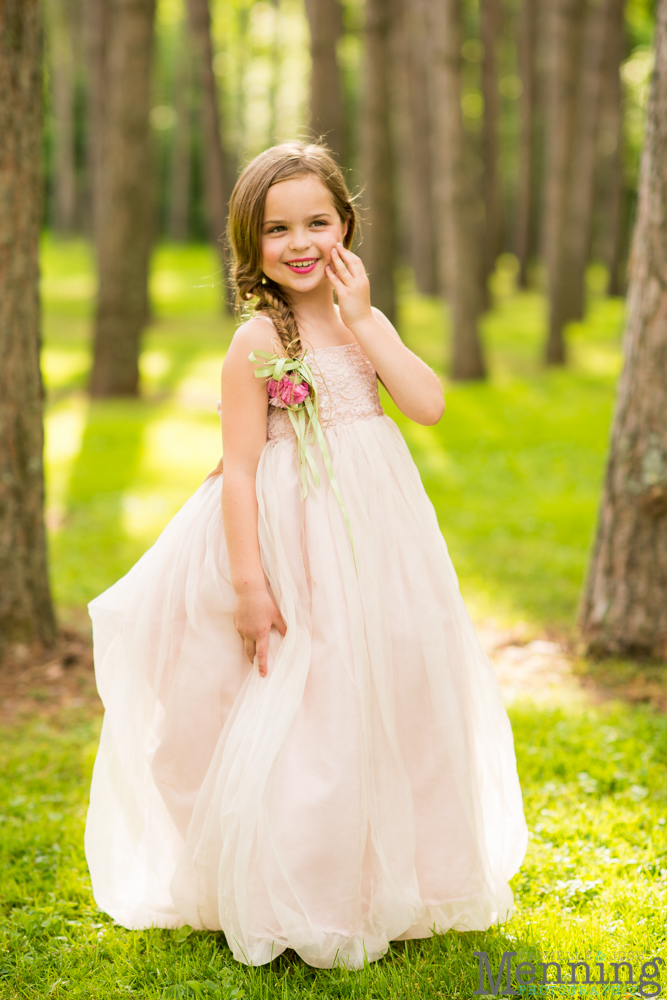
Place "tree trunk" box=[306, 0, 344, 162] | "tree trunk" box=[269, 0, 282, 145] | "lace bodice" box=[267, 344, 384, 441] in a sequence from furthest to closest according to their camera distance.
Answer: "tree trunk" box=[269, 0, 282, 145] < "tree trunk" box=[306, 0, 344, 162] < "lace bodice" box=[267, 344, 384, 441]

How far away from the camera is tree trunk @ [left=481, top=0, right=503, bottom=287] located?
1695 centimetres

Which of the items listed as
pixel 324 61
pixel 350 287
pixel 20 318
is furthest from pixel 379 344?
pixel 324 61

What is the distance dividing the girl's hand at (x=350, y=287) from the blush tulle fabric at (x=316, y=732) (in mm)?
170

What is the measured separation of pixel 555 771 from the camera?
143 inches

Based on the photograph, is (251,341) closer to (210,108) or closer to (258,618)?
(258,618)

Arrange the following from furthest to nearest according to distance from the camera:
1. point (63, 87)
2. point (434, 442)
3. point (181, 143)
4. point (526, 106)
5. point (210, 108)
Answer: point (63, 87) → point (181, 143) → point (526, 106) → point (210, 108) → point (434, 442)

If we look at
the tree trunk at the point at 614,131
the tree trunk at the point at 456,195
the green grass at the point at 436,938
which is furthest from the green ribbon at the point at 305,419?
the tree trunk at the point at 614,131

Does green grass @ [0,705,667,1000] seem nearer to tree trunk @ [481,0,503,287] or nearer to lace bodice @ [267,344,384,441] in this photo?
lace bodice @ [267,344,384,441]

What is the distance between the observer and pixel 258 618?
2447 mm

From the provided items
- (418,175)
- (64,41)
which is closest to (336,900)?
(418,175)

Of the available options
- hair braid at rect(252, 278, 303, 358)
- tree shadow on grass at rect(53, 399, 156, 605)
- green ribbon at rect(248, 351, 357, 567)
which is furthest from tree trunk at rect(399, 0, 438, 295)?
green ribbon at rect(248, 351, 357, 567)

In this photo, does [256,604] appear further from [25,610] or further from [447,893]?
[25,610]

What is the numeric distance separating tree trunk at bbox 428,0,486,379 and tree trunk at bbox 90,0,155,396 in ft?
12.3

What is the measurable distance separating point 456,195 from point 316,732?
1075 centimetres
